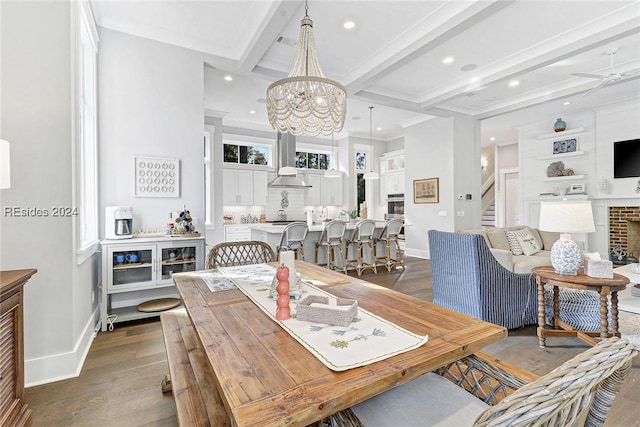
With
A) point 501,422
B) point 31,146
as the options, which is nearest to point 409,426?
point 501,422

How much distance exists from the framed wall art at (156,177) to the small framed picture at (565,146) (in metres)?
7.42

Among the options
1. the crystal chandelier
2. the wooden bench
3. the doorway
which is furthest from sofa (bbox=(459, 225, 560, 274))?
the doorway

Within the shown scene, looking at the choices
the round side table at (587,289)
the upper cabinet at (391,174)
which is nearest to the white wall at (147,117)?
the round side table at (587,289)

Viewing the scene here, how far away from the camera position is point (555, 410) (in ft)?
1.65

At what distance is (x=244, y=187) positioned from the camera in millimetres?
7266

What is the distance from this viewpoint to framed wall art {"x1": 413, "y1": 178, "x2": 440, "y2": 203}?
21.5 feet

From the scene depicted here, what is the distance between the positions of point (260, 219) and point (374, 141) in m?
4.03

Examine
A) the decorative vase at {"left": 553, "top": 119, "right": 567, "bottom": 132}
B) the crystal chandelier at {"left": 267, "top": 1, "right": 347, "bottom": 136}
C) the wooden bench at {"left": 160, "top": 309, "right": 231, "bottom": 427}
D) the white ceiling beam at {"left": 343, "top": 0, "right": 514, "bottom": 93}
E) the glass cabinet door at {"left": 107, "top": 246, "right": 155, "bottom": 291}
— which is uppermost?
the white ceiling beam at {"left": 343, "top": 0, "right": 514, "bottom": 93}

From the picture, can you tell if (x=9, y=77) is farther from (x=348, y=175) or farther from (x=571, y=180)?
(x=571, y=180)

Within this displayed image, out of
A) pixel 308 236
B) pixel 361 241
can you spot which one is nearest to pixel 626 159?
pixel 361 241

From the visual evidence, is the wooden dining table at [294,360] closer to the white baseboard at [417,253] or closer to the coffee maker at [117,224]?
the coffee maker at [117,224]

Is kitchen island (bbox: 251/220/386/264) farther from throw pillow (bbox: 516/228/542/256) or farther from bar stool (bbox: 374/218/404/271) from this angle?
throw pillow (bbox: 516/228/542/256)

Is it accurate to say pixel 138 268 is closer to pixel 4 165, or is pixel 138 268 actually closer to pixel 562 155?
pixel 4 165

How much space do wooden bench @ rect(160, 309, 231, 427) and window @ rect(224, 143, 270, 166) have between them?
20.0 ft
